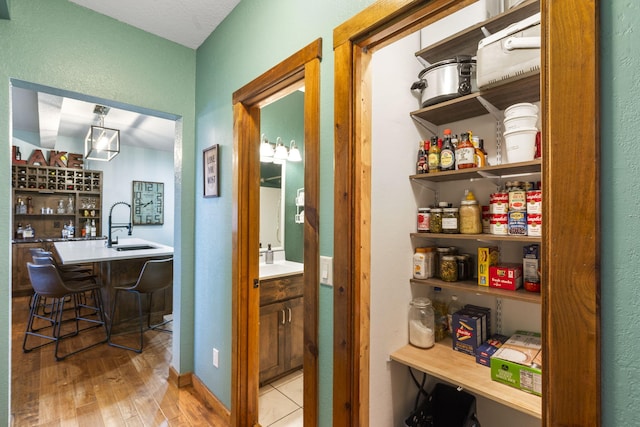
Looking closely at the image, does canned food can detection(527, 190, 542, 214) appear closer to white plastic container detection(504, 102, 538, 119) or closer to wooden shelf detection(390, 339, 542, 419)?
white plastic container detection(504, 102, 538, 119)

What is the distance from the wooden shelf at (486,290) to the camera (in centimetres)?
129

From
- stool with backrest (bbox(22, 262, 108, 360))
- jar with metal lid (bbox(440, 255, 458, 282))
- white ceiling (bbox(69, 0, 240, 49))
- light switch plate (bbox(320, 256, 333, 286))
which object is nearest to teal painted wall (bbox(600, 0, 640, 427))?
light switch plate (bbox(320, 256, 333, 286))

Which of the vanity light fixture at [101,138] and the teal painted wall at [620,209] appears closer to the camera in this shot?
the teal painted wall at [620,209]

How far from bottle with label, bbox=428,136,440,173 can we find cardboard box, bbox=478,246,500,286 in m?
0.48

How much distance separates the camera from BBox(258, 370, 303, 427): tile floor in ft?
6.73

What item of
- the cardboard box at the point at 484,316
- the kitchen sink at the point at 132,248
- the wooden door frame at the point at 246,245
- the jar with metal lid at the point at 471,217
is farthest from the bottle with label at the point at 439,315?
the kitchen sink at the point at 132,248

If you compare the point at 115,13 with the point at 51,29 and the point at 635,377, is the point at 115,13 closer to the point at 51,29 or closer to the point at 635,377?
the point at 51,29

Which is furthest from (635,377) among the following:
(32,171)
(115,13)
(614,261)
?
(32,171)

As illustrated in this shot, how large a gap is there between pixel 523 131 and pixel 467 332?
1002 millimetres

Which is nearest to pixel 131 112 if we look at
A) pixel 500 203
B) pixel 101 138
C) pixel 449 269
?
pixel 101 138

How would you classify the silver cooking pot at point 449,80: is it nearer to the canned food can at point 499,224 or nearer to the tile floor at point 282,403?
the canned food can at point 499,224

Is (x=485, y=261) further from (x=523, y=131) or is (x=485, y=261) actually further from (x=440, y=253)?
(x=523, y=131)

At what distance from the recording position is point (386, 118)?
1481mm

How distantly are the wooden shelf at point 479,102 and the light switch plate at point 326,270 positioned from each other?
3.12ft
